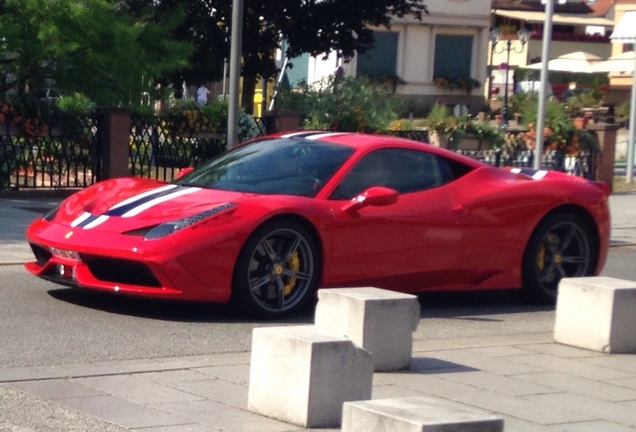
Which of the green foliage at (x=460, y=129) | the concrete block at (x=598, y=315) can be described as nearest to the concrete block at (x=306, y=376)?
the concrete block at (x=598, y=315)

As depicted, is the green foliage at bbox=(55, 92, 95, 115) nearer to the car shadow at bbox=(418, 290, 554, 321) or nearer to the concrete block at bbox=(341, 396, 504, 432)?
the car shadow at bbox=(418, 290, 554, 321)

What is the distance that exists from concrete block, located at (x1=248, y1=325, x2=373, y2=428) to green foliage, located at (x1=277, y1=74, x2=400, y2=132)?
14.5m

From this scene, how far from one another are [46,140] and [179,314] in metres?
8.32

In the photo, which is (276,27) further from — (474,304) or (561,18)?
(561,18)

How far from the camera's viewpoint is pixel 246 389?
689 cm

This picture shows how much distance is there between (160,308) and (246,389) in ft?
8.43

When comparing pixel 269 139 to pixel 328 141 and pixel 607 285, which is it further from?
pixel 607 285

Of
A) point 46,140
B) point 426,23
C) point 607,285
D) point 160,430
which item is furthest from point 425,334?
point 426,23

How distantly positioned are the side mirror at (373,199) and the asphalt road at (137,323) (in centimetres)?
86

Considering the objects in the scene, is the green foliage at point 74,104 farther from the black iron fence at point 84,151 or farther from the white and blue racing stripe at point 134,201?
the white and blue racing stripe at point 134,201

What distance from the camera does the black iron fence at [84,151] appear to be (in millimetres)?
16609

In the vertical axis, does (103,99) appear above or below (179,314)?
above

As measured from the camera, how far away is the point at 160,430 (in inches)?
234

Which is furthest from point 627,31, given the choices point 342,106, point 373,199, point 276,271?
point 276,271
